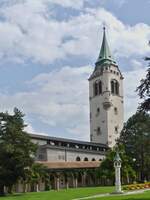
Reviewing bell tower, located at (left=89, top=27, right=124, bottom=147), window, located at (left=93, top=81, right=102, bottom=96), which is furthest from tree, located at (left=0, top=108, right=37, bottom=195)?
window, located at (left=93, top=81, right=102, bottom=96)

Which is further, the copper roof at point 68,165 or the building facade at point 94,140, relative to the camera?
the building facade at point 94,140

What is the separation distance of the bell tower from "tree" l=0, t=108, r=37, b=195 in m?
61.1

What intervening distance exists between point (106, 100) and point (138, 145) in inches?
1577

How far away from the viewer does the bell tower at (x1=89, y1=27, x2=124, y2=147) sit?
128 meters

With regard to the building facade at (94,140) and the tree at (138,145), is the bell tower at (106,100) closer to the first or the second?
the building facade at (94,140)

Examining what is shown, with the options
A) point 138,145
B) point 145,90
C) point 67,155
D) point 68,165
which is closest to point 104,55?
point 67,155

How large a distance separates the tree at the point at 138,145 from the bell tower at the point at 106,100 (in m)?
29.5

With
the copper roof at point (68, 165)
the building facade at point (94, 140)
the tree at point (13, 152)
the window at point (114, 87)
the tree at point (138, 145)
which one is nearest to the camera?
the tree at point (13, 152)

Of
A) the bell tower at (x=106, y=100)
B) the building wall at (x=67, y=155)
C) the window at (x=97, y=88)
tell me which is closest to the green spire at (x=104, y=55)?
the bell tower at (x=106, y=100)

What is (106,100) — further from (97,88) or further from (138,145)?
(138,145)

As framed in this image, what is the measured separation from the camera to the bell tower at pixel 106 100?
12781cm

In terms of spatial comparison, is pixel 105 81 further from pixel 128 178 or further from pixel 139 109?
pixel 139 109

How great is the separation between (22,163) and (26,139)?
393cm

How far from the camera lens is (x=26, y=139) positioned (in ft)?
215
